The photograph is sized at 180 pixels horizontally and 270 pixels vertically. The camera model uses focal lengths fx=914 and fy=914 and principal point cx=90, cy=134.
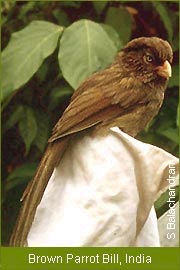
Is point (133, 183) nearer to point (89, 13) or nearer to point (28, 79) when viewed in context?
point (28, 79)

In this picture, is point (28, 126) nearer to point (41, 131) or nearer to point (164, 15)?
point (41, 131)

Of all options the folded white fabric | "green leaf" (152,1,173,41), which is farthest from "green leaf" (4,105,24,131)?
the folded white fabric

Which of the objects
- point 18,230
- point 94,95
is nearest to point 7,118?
point 94,95

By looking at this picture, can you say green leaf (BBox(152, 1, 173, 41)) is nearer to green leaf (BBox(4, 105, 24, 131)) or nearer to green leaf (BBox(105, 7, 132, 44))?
green leaf (BBox(105, 7, 132, 44))

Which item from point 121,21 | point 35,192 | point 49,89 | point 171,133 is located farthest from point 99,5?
point 35,192

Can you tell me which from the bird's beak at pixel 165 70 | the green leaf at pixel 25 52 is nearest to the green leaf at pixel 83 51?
the green leaf at pixel 25 52
